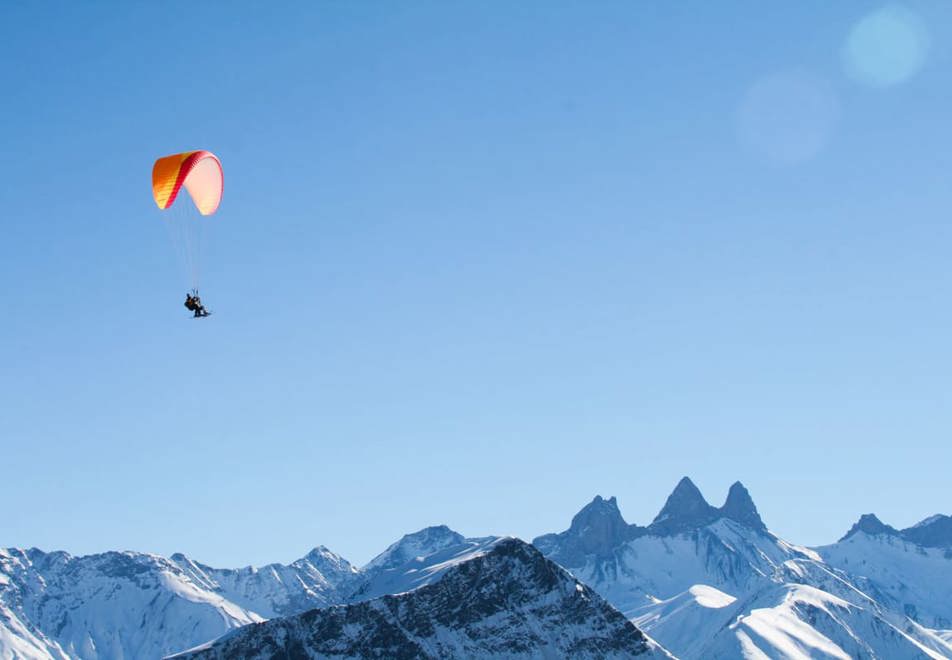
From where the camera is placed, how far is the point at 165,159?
349 ft

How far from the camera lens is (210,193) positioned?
110 m

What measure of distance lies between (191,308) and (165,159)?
45.3 feet

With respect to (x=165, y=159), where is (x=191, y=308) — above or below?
below

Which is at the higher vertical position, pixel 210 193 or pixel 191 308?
pixel 210 193

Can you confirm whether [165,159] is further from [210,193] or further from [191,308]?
[191,308]

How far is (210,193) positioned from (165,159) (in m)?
5.56

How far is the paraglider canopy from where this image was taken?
101500 millimetres

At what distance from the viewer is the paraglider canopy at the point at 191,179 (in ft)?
333

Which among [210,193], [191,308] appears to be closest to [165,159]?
[210,193]

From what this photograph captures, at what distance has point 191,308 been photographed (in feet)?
347

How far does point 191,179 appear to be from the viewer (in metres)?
106

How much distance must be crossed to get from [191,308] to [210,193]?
1173 cm
